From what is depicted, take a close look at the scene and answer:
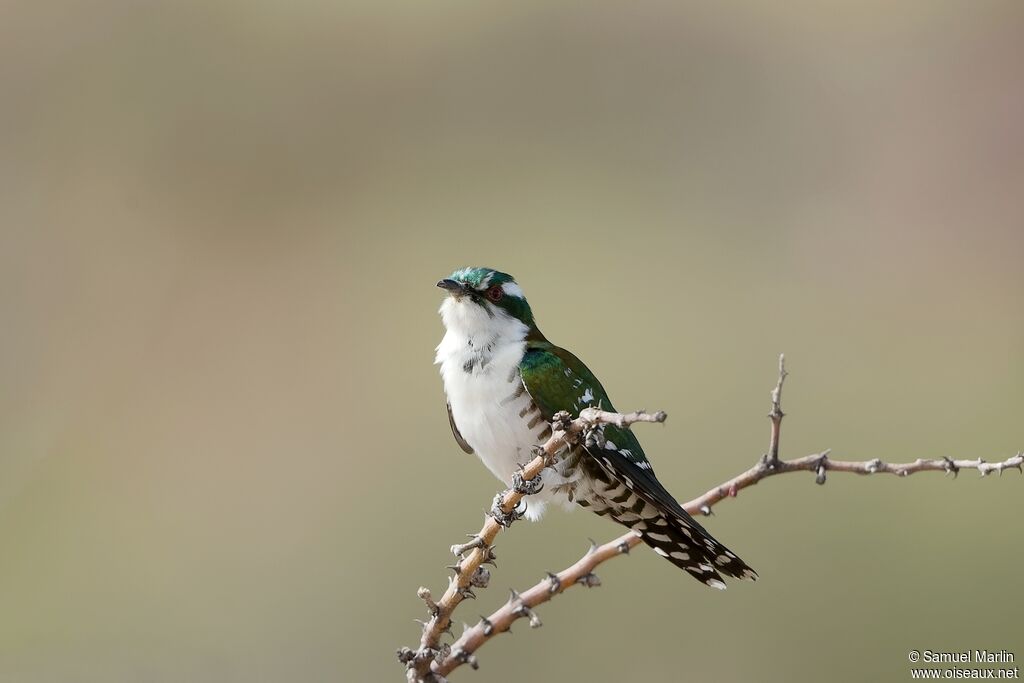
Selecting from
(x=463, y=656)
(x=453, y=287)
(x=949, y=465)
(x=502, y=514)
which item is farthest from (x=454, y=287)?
(x=949, y=465)

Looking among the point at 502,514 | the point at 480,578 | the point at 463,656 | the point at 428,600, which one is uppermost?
the point at 502,514

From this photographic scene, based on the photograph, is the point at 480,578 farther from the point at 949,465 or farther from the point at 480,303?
the point at 480,303

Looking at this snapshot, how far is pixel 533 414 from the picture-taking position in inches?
177

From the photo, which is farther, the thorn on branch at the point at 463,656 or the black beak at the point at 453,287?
the black beak at the point at 453,287

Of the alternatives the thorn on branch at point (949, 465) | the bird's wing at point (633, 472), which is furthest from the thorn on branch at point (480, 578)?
the bird's wing at point (633, 472)

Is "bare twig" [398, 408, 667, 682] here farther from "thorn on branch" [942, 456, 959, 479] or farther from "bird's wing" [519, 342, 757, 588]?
"bird's wing" [519, 342, 757, 588]

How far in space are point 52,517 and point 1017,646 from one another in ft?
27.1

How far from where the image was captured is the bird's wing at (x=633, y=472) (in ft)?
13.3

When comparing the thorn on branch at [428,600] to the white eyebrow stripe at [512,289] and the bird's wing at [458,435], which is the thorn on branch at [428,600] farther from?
the white eyebrow stripe at [512,289]

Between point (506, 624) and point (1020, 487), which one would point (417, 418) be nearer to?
point (1020, 487)

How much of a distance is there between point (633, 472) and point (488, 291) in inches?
43.3

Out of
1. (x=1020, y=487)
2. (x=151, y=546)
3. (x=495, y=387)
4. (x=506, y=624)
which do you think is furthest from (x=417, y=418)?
(x=506, y=624)

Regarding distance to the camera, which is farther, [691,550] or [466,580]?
[691,550]

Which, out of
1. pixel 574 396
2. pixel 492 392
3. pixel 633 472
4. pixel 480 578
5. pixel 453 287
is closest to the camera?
pixel 480 578
